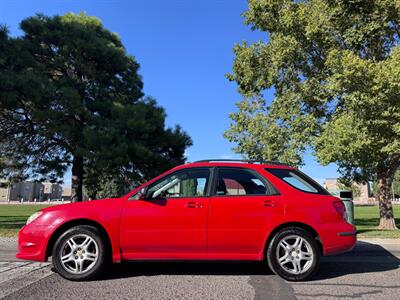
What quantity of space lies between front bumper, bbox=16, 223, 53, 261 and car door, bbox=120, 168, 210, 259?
1.08 meters

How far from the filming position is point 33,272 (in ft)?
19.5

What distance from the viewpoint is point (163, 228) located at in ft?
17.8

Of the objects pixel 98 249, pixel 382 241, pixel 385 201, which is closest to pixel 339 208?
pixel 98 249

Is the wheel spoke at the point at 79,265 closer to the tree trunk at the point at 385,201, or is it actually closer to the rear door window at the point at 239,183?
the rear door window at the point at 239,183

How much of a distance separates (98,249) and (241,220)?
6.73 ft

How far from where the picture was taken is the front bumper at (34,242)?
212 inches

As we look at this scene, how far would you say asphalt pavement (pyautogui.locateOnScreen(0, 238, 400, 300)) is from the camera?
468cm

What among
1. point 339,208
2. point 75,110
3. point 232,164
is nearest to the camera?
point 339,208

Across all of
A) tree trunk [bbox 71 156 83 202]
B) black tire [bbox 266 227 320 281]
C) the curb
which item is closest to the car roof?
black tire [bbox 266 227 320 281]

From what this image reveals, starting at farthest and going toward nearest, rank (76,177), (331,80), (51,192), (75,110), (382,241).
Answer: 1. (51,192)
2. (76,177)
3. (75,110)
4. (331,80)
5. (382,241)

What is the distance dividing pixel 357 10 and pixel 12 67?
13.3 metres

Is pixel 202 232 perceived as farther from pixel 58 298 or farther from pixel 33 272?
pixel 33 272

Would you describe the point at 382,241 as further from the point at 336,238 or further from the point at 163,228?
the point at 163,228

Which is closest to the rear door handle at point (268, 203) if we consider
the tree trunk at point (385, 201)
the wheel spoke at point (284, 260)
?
the wheel spoke at point (284, 260)
